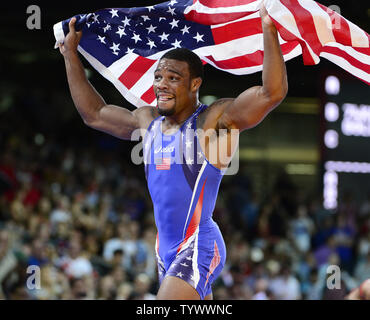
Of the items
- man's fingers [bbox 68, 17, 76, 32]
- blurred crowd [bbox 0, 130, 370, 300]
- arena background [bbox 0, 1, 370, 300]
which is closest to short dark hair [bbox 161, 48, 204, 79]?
man's fingers [bbox 68, 17, 76, 32]

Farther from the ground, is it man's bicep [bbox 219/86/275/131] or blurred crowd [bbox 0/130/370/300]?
man's bicep [bbox 219/86/275/131]

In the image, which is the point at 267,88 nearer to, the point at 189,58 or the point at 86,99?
the point at 189,58

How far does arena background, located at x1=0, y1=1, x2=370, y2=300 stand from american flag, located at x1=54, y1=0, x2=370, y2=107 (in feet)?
9.83

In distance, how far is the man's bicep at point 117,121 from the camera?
15.9 ft

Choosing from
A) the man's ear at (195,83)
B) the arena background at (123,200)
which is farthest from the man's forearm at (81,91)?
the arena background at (123,200)

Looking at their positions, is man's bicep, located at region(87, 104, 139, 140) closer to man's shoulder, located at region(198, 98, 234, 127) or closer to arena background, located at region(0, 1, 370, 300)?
man's shoulder, located at region(198, 98, 234, 127)

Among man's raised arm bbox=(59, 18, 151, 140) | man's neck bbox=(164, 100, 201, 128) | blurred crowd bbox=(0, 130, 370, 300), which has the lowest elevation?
blurred crowd bbox=(0, 130, 370, 300)

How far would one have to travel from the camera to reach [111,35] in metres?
5.25

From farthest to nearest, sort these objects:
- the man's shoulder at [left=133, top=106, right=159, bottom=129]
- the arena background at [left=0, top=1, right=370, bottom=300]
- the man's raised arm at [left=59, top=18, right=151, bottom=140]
→ the arena background at [left=0, top=1, right=370, bottom=300] < the man's raised arm at [left=59, top=18, right=151, bottom=140] < the man's shoulder at [left=133, top=106, right=159, bottom=129]

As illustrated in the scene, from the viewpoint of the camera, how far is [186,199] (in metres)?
4.48

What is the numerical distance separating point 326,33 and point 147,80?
4.66 feet

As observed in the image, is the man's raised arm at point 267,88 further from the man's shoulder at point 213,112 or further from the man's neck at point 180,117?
the man's neck at point 180,117

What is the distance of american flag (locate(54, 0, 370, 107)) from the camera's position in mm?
4844

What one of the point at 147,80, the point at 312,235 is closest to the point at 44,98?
the point at 312,235
